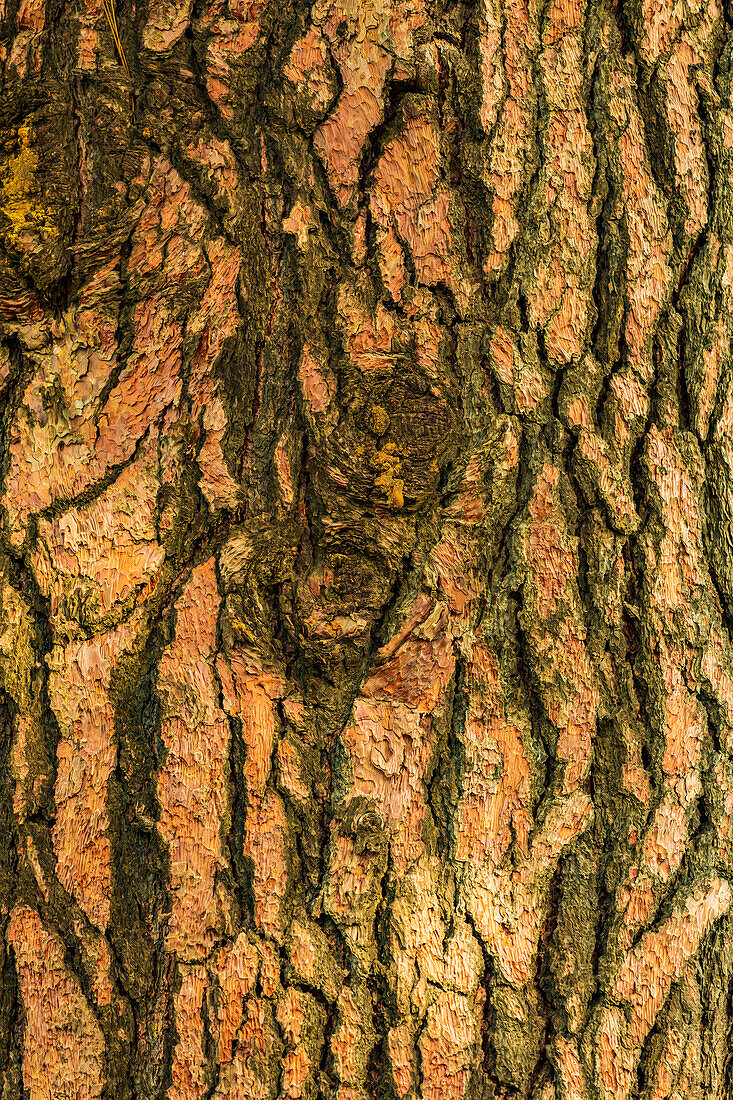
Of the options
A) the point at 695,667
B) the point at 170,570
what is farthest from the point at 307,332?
the point at 695,667

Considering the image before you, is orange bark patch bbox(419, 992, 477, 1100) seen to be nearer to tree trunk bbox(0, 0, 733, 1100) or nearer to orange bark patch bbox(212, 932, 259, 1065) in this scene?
tree trunk bbox(0, 0, 733, 1100)

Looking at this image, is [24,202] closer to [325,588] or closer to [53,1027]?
[325,588]

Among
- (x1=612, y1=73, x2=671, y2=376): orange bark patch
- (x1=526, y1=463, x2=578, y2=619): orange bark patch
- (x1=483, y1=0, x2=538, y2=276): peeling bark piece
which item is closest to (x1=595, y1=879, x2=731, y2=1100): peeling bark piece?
(x1=526, y1=463, x2=578, y2=619): orange bark patch

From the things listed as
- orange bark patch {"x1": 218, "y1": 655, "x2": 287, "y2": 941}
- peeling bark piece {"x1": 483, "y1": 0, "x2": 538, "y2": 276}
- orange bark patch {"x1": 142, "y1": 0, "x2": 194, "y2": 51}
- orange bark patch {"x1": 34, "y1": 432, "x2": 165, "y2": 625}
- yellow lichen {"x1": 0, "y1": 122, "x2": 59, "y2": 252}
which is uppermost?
orange bark patch {"x1": 142, "y1": 0, "x2": 194, "y2": 51}

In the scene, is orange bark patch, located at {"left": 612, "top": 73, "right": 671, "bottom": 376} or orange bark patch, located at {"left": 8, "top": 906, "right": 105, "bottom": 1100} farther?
orange bark patch, located at {"left": 612, "top": 73, "right": 671, "bottom": 376}

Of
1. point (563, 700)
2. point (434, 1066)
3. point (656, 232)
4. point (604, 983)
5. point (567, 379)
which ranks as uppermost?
point (656, 232)

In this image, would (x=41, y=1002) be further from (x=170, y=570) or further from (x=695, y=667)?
(x=695, y=667)

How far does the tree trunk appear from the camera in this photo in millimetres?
1108

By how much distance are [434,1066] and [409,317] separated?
3.41 feet

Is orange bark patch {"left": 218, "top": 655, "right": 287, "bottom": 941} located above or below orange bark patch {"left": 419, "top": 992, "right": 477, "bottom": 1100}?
above

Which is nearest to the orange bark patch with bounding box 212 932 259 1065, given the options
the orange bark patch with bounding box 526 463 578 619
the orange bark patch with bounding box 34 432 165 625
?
the orange bark patch with bounding box 34 432 165 625

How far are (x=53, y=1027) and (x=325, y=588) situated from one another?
2.32 feet

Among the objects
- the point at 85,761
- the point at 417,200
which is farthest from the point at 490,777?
the point at 417,200

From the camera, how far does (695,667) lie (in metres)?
1.22
